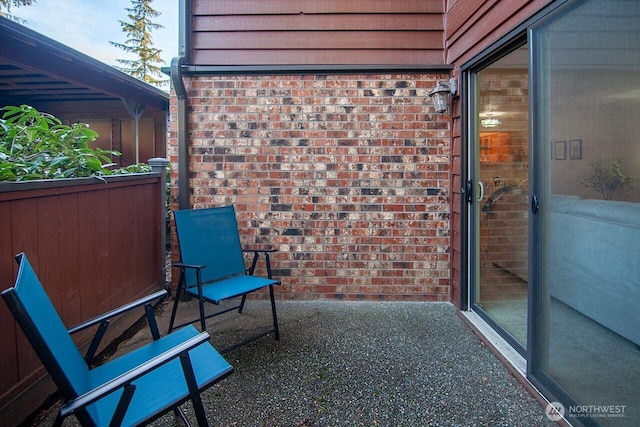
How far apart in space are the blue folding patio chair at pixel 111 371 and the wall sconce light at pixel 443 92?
105 inches

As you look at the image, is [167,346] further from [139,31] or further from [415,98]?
[139,31]

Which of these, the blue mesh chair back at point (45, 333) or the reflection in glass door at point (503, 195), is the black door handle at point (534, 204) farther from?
the blue mesh chair back at point (45, 333)

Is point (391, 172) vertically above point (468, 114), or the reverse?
point (468, 114)

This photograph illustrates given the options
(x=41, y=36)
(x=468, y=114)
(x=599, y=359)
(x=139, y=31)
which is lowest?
(x=599, y=359)

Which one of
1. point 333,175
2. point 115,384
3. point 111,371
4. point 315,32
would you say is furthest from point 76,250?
point 315,32

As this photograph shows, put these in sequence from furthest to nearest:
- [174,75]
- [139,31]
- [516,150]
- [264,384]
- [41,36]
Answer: [139,31]
[41,36]
[174,75]
[516,150]
[264,384]

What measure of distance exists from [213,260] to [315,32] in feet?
7.32

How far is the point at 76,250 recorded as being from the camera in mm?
2279

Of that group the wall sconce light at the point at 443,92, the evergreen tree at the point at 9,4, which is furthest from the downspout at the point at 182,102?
the evergreen tree at the point at 9,4

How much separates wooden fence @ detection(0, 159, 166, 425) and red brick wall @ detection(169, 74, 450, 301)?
55 centimetres

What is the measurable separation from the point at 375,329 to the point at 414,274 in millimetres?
794

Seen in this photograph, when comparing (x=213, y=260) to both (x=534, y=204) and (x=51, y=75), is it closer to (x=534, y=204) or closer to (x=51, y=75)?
(x=534, y=204)

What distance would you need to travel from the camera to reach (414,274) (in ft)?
11.3

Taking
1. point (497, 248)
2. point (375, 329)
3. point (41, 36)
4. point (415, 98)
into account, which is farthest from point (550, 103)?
point (41, 36)
